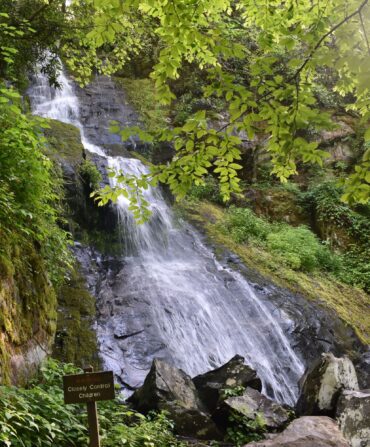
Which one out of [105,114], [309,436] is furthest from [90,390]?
[105,114]

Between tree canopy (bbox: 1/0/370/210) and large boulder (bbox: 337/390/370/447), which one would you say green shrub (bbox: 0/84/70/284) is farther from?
large boulder (bbox: 337/390/370/447)

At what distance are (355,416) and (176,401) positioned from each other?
7.97 ft

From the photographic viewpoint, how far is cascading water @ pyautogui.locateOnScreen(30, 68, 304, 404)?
8086 millimetres

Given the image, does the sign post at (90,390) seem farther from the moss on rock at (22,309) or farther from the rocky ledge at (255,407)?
the rocky ledge at (255,407)

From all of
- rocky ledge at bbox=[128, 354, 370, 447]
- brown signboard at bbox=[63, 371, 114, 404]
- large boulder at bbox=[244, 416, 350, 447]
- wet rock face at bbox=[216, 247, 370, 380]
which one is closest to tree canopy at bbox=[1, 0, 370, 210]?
brown signboard at bbox=[63, 371, 114, 404]

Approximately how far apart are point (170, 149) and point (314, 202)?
19.7 ft

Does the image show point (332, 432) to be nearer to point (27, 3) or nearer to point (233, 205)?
point (27, 3)

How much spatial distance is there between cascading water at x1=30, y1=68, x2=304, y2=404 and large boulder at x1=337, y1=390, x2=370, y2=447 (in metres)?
2.01

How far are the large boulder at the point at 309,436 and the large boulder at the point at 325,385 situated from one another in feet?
2.50

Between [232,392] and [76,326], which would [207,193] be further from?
[232,392]

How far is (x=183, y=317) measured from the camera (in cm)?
920

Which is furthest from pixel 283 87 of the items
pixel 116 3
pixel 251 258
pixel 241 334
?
pixel 251 258

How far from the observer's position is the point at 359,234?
16.0m

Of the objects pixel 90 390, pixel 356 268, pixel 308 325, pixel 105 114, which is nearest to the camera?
pixel 90 390
